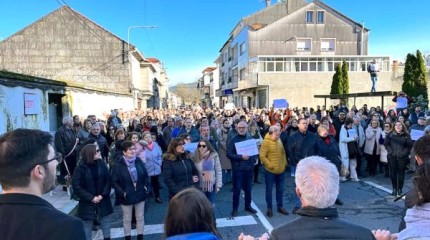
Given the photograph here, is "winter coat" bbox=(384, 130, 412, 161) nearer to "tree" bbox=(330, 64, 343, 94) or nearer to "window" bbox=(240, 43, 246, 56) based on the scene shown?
"tree" bbox=(330, 64, 343, 94)

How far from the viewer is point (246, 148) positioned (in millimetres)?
6852

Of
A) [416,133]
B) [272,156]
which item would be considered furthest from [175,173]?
[416,133]

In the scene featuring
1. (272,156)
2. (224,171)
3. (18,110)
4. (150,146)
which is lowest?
(224,171)

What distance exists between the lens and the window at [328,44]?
41.0 metres

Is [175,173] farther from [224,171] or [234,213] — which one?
[224,171]

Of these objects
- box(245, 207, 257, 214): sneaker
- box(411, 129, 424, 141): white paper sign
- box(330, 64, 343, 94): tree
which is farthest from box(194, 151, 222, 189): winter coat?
box(330, 64, 343, 94): tree

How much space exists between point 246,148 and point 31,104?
6350mm

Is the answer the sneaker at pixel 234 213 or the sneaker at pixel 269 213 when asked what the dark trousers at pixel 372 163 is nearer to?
the sneaker at pixel 269 213

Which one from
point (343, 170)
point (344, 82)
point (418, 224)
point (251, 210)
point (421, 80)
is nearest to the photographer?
point (418, 224)

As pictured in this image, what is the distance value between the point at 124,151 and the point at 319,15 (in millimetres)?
40480

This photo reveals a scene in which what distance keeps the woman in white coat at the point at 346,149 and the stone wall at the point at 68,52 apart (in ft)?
86.0

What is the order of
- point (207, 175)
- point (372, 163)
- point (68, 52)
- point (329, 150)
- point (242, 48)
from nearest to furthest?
point (207, 175) → point (329, 150) → point (372, 163) → point (68, 52) → point (242, 48)

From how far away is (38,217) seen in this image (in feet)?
5.63

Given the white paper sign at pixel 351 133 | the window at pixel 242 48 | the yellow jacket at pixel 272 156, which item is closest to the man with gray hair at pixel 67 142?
the yellow jacket at pixel 272 156
